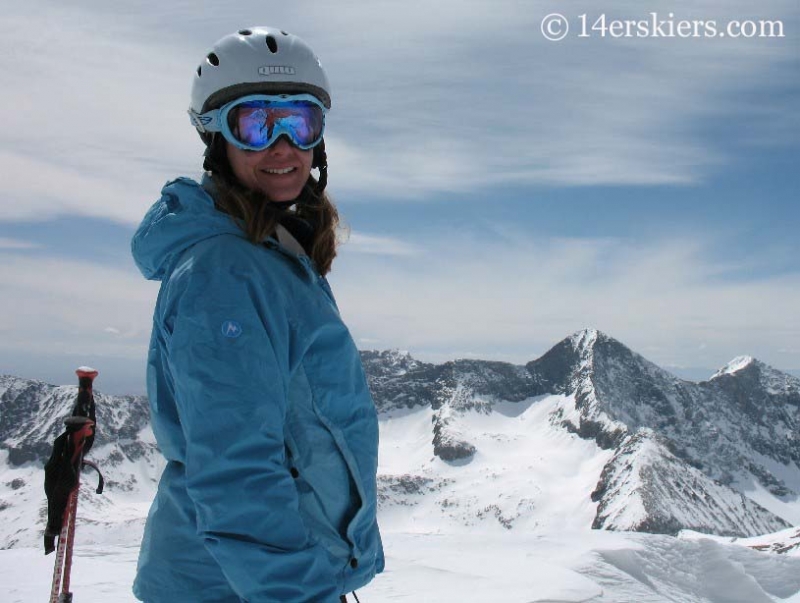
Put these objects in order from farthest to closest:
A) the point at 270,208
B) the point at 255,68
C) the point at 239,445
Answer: the point at 255,68
the point at 270,208
the point at 239,445

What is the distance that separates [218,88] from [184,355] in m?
1.34

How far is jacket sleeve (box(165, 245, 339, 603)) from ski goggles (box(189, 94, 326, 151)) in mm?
829

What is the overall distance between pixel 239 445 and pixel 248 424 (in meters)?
0.07

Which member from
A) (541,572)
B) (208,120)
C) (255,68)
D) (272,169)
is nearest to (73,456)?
(208,120)

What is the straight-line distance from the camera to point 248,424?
7.76 ft

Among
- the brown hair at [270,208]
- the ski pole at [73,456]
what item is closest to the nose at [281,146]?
the brown hair at [270,208]

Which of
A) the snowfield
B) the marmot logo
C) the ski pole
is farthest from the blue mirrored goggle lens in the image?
the snowfield

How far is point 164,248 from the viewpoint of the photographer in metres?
→ 2.80

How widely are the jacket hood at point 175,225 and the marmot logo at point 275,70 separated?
1.95ft

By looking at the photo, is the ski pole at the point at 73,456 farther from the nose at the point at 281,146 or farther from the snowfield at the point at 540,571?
the snowfield at the point at 540,571

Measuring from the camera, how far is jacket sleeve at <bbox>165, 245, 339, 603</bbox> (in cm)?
234

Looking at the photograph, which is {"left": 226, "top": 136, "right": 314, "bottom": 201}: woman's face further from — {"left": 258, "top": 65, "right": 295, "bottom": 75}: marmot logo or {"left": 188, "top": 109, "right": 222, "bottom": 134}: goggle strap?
{"left": 258, "top": 65, "right": 295, "bottom": 75}: marmot logo

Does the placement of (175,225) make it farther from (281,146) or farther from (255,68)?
(255,68)

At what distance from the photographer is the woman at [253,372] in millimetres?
Answer: 2365
